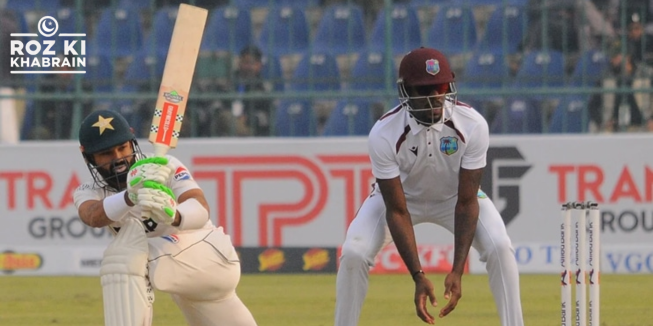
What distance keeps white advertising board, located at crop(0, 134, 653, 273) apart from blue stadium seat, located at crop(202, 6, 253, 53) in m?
1.40

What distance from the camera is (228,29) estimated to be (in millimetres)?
12133

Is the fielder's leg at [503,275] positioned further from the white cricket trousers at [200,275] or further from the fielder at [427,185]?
the white cricket trousers at [200,275]

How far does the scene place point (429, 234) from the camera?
10688 millimetres

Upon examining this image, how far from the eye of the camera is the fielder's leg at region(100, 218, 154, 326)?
205 inches

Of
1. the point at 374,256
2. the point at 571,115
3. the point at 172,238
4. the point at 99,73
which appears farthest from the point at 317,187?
the point at 172,238

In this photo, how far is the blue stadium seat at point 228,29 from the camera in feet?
39.6

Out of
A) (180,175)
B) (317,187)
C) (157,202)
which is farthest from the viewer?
(317,187)

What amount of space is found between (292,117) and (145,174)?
659 centimetres

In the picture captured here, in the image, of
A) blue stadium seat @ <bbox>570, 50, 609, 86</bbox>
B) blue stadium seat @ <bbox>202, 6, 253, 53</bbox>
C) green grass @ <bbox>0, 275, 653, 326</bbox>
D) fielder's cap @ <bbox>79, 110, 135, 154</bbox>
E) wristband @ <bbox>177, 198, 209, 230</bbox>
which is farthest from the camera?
blue stadium seat @ <bbox>202, 6, 253, 53</bbox>

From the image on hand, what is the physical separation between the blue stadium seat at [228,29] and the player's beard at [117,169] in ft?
21.4

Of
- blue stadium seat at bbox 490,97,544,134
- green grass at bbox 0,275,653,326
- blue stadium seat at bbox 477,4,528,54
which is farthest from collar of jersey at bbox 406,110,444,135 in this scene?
blue stadium seat at bbox 477,4,528,54

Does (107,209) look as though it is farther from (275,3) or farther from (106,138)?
(275,3)

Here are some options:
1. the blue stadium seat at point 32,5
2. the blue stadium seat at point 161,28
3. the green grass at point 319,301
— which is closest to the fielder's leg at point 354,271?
the green grass at point 319,301

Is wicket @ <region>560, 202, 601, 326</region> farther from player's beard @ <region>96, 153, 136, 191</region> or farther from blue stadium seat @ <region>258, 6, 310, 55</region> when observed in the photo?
blue stadium seat @ <region>258, 6, 310, 55</region>
